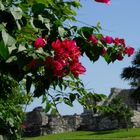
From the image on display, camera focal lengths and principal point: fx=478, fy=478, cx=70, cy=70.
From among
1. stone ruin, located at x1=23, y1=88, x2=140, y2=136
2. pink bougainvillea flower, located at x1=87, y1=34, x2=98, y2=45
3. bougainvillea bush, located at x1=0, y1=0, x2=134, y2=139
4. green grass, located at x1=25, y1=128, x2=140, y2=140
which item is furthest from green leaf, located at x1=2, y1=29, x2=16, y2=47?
stone ruin, located at x1=23, y1=88, x2=140, y2=136

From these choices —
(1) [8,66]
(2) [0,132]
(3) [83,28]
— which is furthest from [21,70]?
(2) [0,132]

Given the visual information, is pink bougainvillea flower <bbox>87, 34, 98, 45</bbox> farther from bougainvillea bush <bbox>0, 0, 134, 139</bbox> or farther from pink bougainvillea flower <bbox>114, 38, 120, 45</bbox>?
pink bougainvillea flower <bbox>114, 38, 120, 45</bbox>

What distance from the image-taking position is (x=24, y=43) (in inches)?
113

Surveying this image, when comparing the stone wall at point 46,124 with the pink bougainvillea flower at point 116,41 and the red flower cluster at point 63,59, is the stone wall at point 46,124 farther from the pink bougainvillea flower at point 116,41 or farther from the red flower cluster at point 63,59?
the red flower cluster at point 63,59

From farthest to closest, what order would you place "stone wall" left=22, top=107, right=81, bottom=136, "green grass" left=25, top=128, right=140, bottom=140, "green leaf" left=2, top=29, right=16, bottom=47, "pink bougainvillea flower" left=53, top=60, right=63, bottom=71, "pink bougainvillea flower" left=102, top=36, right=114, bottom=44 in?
"stone wall" left=22, top=107, right=81, bottom=136 < "green grass" left=25, top=128, right=140, bottom=140 < "pink bougainvillea flower" left=102, top=36, right=114, bottom=44 < "pink bougainvillea flower" left=53, top=60, right=63, bottom=71 < "green leaf" left=2, top=29, right=16, bottom=47

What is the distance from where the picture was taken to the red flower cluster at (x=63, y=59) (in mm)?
2615

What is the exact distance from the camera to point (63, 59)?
263 cm

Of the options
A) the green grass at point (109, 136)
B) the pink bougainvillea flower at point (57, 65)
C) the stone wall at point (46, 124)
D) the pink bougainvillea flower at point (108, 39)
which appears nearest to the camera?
the pink bougainvillea flower at point (57, 65)

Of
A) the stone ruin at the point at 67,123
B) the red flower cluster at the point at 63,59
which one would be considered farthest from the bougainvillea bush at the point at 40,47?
the stone ruin at the point at 67,123

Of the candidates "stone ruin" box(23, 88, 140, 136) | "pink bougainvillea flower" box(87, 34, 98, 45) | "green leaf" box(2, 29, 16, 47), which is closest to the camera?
"green leaf" box(2, 29, 16, 47)

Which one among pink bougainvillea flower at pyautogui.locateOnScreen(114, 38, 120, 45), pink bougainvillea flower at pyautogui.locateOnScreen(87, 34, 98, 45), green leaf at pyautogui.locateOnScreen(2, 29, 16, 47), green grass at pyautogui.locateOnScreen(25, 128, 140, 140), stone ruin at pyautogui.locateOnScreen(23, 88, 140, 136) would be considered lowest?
green leaf at pyautogui.locateOnScreen(2, 29, 16, 47)

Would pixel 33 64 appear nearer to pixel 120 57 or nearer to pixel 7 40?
pixel 7 40

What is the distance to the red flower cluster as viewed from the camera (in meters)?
2.62

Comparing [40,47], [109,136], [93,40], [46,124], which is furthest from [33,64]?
[46,124]
